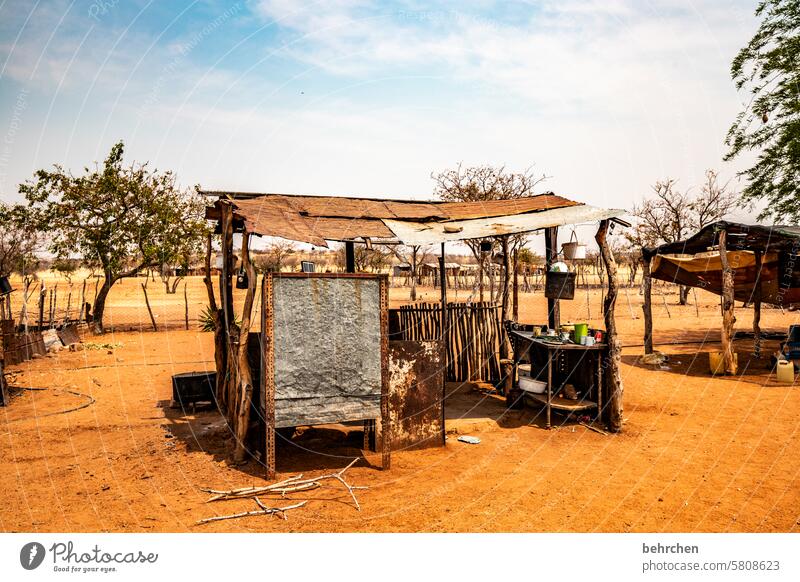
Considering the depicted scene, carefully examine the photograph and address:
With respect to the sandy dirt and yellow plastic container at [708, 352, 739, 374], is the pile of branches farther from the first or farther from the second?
yellow plastic container at [708, 352, 739, 374]

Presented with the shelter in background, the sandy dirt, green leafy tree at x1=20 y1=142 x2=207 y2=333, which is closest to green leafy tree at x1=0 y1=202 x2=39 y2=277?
green leafy tree at x1=20 y1=142 x2=207 y2=333

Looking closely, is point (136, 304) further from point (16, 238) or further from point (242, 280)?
point (242, 280)

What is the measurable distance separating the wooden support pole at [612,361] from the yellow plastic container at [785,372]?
455 centimetres

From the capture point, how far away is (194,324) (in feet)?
70.7

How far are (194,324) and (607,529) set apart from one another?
1960 cm

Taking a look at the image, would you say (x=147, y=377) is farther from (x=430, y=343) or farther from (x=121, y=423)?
(x=430, y=343)

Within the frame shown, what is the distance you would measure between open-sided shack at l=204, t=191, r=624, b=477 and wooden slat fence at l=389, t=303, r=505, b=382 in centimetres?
243

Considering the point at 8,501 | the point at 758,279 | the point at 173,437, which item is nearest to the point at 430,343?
the point at 173,437

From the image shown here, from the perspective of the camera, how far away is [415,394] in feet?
23.0

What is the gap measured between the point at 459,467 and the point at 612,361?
294 centimetres

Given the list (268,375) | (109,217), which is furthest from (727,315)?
(109,217)

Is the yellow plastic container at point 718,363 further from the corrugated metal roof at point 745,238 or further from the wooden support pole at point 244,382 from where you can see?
the wooden support pole at point 244,382

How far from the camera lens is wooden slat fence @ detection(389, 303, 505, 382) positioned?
11000 mm

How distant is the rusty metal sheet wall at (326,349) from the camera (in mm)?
Answer: 5926
